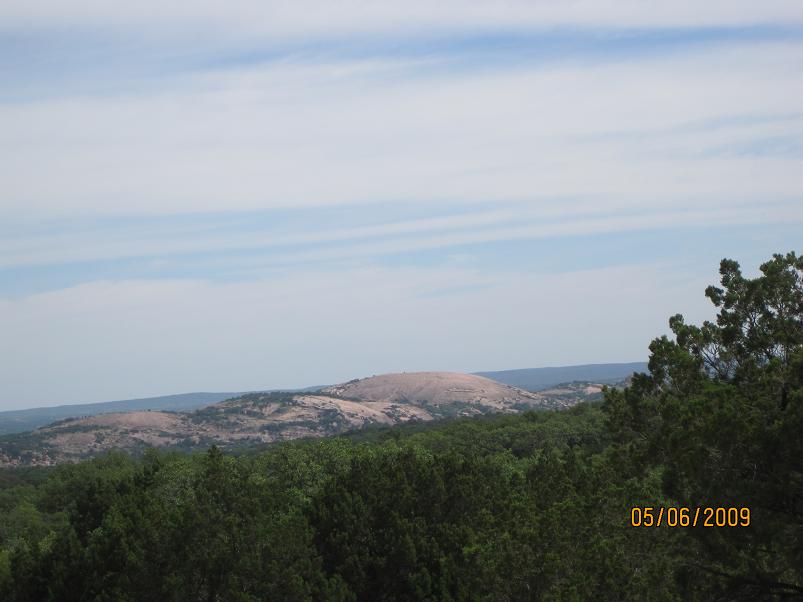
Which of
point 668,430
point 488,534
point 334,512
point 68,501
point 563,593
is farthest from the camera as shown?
point 68,501

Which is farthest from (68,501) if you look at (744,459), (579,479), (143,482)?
(744,459)

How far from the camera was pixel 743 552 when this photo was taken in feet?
81.5

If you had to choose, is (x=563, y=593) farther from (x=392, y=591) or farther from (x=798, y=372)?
(x=392, y=591)

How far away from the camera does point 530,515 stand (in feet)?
110

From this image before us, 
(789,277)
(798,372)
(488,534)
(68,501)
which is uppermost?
(789,277)

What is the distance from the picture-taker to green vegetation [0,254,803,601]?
23344 millimetres

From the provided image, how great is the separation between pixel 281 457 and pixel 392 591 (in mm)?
28434

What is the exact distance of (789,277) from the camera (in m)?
29.7

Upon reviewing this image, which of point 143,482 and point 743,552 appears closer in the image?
point 743,552

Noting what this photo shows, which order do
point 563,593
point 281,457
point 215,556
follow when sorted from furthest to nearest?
point 281,457, point 215,556, point 563,593

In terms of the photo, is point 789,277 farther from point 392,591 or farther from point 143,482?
point 143,482

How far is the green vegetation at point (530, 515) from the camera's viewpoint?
23.3 metres

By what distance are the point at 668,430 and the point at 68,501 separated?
8772 cm

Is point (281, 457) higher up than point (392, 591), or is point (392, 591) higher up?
point (281, 457)
